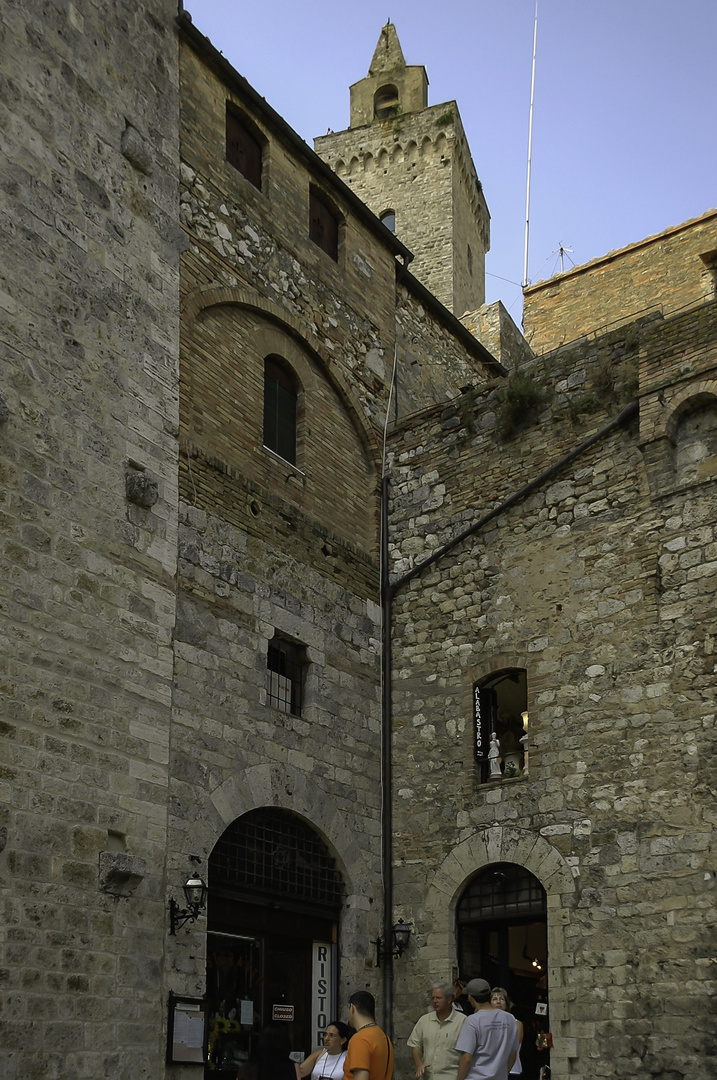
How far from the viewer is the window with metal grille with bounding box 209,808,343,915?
10.8m

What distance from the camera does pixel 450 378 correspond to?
17.0m

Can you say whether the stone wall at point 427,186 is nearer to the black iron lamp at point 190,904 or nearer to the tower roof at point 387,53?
the tower roof at point 387,53

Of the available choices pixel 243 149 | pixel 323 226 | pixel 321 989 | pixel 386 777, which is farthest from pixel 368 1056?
pixel 323 226

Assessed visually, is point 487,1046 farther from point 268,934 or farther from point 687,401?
point 687,401

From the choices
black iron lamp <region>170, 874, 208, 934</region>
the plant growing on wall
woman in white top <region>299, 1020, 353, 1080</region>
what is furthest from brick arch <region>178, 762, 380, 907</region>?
the plant growing on wall

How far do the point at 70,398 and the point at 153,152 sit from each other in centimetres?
325

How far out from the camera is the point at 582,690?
11.7 metres

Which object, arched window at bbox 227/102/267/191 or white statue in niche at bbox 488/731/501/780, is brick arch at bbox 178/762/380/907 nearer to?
white statue in niche at bbox 488/731/501/780

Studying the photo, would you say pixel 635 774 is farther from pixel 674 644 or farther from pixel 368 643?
pixel 368 643

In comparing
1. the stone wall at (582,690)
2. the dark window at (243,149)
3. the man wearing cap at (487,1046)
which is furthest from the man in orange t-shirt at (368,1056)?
the dark window at (243,149)

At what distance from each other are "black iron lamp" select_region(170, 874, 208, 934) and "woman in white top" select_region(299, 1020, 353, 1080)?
2317 millimetres

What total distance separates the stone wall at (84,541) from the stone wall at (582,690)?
3601mm

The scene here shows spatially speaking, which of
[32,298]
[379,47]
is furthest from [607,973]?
[379,47]

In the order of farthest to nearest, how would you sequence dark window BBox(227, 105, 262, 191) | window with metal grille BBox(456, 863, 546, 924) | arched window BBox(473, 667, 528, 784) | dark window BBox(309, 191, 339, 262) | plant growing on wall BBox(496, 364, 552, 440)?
dark window BBox(309, 191, 339, 262), dark window BBox(227, 105, 262, 191), plant growing on wall BBox(496, 364, 552, 440), arched window BBox(473, 667, 528, 784), window with metal grille BBox(456, 863, 546, 924)
